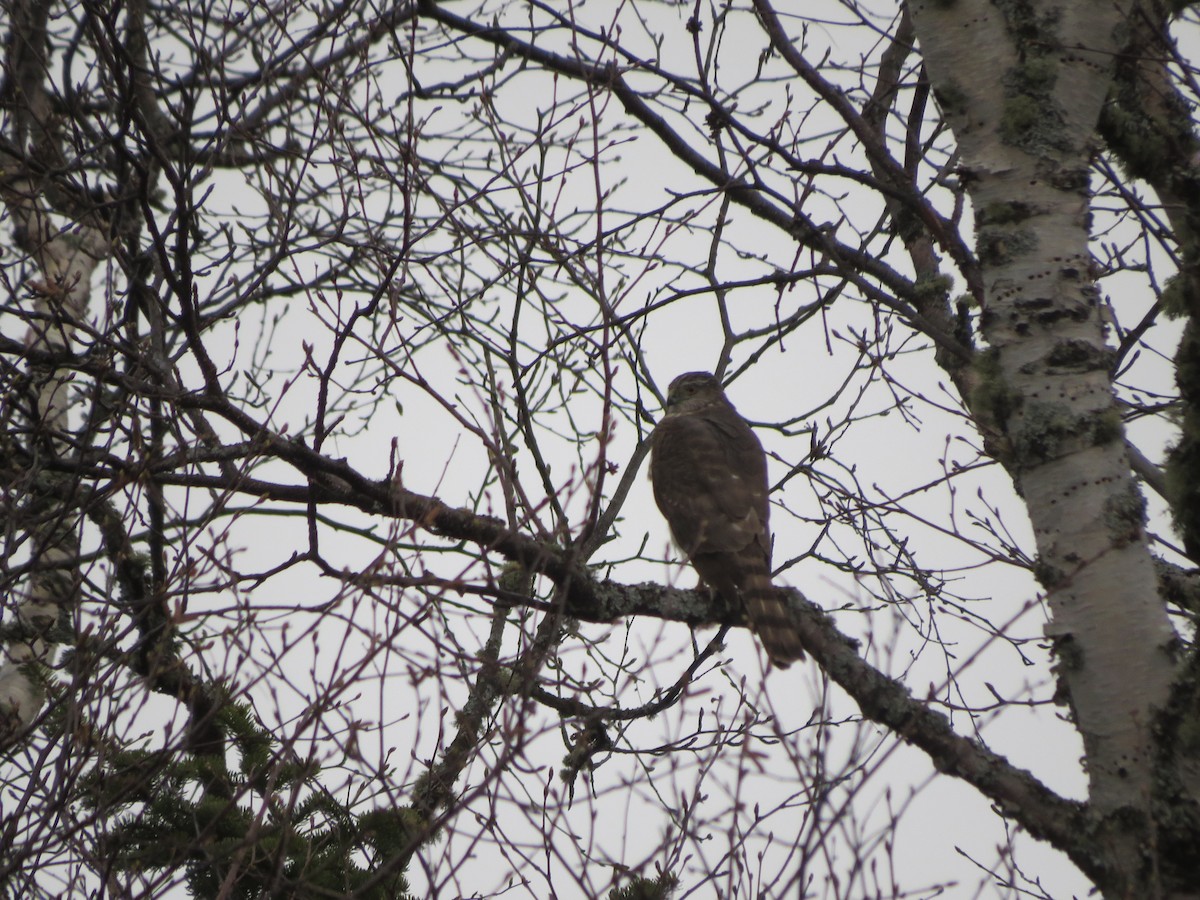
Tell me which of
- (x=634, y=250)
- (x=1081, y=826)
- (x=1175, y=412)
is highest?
(x=634, y=250)

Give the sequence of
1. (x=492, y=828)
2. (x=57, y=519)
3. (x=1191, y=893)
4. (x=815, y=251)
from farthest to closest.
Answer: (x=815, y=251) < (x=57, y=519) < (x=492, y=828) < (x=1191, y=893)

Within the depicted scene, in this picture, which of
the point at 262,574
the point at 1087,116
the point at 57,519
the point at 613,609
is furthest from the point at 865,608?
the point at 57,519

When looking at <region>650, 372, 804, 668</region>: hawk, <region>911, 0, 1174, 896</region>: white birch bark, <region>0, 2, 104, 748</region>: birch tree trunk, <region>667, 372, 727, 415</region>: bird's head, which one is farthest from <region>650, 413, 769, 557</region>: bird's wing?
<region>0, 2, 104, 748</region>: birch tree trunk

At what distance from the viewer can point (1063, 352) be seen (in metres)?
3.08

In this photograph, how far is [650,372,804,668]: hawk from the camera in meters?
4.96

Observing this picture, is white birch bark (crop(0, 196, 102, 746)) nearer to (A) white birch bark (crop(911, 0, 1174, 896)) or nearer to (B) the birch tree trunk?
(B) the birch tree trunk

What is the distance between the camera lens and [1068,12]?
10.7 feet

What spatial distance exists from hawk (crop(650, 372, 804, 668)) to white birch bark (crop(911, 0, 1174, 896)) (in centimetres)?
130

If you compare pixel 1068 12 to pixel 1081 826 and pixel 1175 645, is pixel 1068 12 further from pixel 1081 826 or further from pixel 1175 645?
pixel 1081 826

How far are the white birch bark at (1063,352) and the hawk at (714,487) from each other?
1.30m

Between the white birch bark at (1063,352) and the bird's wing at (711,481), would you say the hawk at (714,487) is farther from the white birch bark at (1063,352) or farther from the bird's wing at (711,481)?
the white birch bark at (1063,352)

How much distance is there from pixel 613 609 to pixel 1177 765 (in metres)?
1.60

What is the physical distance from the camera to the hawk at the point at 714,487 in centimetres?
496

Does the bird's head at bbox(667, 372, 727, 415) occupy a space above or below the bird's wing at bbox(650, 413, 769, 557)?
above
